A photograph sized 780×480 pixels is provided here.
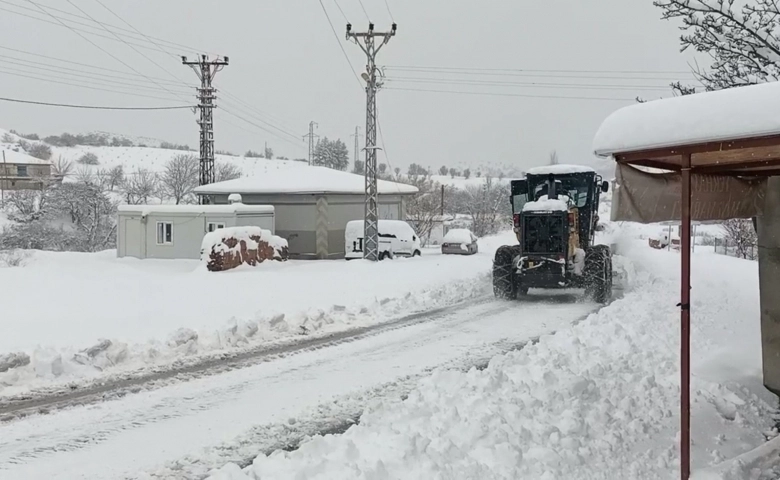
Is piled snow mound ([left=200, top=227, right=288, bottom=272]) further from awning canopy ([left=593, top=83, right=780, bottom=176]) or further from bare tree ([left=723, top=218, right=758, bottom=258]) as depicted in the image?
bare tree ([left=723, top=218, right=758, bottom=258])

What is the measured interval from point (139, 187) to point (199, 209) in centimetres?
4222

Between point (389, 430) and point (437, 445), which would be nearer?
point (437, 445)

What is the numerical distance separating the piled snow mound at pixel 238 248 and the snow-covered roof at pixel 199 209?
490 cm

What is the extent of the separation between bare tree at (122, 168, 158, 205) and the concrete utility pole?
4403cm

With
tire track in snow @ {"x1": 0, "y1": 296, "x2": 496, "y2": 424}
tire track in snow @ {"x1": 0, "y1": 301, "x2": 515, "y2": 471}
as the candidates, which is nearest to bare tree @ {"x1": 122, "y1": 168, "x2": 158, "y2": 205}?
tire track in snow @ {"x1": 0, "y1": 296, "x2": 496, "y2": 424}

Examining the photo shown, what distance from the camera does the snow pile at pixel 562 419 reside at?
4617mm

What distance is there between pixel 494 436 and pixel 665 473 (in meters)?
1.22

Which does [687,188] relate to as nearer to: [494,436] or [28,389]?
[494,436]

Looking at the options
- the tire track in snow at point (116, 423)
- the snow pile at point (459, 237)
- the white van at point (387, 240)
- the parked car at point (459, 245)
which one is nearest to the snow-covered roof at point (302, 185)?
the snow pile at point (459, 237)

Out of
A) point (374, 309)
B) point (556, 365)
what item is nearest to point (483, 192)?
point (374, 309)

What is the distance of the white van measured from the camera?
27.2 metres

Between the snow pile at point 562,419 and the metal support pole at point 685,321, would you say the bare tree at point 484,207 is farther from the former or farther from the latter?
the metal support pole at point 685,321

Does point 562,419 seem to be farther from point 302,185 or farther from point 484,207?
point 484,207

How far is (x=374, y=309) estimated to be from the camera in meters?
12.4
